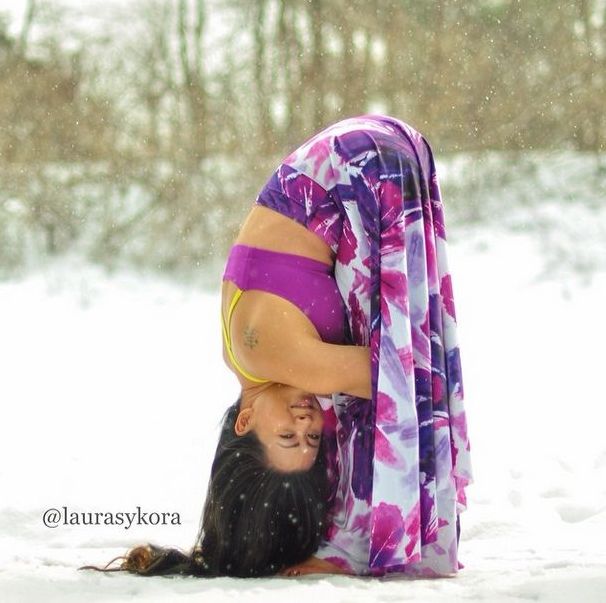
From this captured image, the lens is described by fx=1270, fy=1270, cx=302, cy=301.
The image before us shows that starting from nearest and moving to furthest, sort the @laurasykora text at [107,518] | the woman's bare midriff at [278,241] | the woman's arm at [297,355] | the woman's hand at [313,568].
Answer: the woman's arm at [297,355], the woman's bare midriff at [278,241], the woman's hand at [313,568], the @laurasykora text at [107,518]

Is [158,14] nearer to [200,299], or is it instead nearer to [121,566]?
[200,299]

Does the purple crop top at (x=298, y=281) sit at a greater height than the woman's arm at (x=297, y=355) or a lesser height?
greater

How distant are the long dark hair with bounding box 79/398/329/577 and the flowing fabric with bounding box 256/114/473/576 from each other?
95 millimetres

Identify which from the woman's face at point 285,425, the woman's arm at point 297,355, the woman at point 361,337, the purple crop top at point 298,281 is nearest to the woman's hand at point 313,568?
the woman at point 361,337

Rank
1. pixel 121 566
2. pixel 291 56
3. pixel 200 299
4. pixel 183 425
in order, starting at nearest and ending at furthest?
pixel 121 566, pixel 183 425, pixel 200 299, pixel 291 56

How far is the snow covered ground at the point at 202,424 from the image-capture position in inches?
138

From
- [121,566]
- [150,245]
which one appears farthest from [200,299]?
[121,566]

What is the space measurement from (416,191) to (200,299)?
723cm

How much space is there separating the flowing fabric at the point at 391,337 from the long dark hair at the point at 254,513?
0.31 feet

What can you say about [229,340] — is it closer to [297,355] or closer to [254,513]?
[297,355]

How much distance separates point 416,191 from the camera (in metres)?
3.62

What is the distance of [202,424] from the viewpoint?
6906 millimetres

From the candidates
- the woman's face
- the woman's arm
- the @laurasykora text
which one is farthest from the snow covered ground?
the woman's arm

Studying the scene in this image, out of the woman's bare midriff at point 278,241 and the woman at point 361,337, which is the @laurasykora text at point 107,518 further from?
the woman's bare midriff at point 278,241
